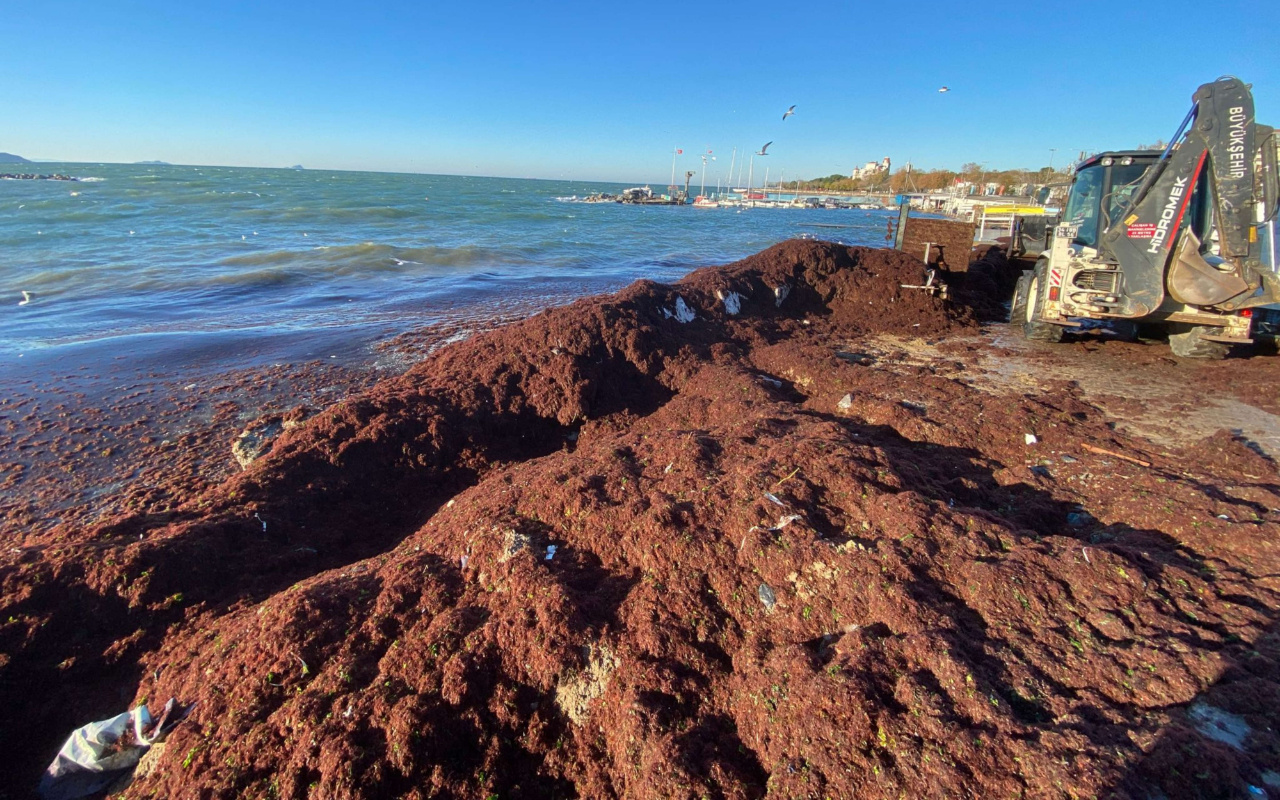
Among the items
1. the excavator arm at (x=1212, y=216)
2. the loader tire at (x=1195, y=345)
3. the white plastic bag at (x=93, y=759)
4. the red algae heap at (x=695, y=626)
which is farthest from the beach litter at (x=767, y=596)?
the loader tire at (x=1195, y=345)

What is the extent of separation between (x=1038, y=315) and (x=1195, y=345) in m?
1.61

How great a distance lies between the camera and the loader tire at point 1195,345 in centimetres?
636

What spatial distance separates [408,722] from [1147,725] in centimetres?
→ 253

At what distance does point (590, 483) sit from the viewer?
10.5 ft

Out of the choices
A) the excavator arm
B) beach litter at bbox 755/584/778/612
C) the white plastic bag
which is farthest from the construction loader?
the white plastic bag

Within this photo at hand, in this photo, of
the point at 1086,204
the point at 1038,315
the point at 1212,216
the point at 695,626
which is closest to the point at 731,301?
the point at 1038,315

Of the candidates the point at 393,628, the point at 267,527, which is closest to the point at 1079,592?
the point at 393,628

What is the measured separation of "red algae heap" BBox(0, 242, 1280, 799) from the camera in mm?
1791

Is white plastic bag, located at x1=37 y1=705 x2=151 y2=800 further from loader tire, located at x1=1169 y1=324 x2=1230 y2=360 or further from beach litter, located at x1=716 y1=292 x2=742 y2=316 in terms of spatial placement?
loader tire, located at x1=1169 y1=324 x2=1230 y2=360

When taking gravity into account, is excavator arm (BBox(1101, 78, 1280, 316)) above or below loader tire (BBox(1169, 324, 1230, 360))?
above

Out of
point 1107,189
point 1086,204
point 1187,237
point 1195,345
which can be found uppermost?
point 1107,189

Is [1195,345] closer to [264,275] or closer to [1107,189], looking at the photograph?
[1107,189]

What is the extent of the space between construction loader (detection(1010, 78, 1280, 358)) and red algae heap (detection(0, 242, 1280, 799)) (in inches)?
107

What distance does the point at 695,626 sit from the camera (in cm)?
229
